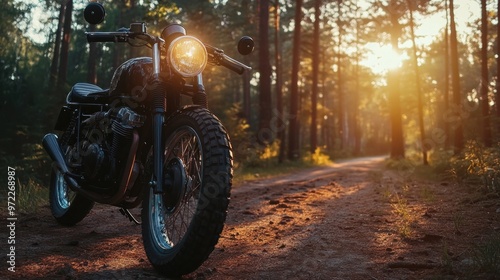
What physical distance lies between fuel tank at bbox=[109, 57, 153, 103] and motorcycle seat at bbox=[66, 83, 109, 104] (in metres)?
0.37

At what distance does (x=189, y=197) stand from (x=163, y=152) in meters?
0.40

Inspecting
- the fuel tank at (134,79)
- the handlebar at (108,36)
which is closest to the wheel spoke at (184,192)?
the fuel tank at (134,79)

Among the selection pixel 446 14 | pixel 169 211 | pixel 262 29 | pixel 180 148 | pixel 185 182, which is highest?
pixel 446 14

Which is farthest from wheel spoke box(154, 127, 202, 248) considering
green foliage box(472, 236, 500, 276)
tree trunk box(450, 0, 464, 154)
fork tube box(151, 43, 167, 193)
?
tree trunk box(450, 0, 464, 154)

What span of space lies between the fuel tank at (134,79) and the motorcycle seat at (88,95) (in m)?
0.37

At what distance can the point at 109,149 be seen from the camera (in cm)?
392

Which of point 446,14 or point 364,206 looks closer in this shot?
point 364,206

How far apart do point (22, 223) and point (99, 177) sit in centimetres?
158

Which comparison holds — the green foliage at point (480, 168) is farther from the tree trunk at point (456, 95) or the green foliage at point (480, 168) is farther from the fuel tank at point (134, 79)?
the tree trunk at point (456, 95)

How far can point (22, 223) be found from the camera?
4.84 m

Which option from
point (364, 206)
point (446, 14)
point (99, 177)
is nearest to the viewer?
point (99, 177)

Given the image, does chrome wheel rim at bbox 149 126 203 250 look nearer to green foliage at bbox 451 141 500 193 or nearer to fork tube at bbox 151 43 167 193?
fork tube at bbox 151 43 167 193

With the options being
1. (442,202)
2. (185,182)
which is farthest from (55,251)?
(442,202)

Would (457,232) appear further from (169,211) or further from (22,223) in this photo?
Answer: (22,223)
